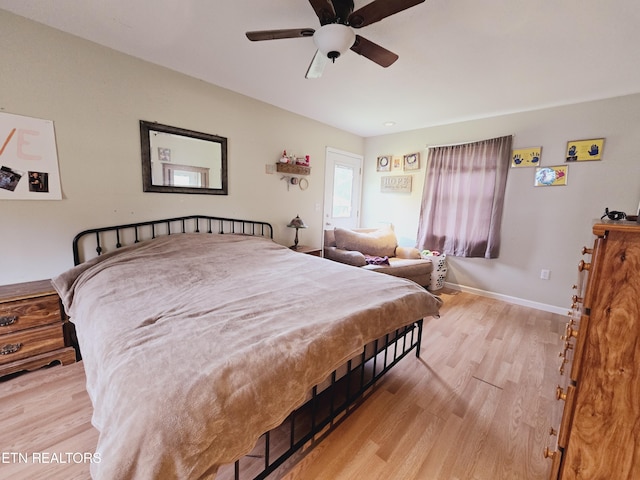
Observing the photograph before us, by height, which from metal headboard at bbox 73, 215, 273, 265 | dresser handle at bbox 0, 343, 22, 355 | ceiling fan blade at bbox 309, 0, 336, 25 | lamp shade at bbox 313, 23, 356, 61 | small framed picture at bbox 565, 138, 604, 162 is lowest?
dresser handle at bbox 0, 343, 22, 355

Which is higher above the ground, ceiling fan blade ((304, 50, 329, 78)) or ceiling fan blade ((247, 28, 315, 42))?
ceiling fan blade ((247, 28, 315, 42))

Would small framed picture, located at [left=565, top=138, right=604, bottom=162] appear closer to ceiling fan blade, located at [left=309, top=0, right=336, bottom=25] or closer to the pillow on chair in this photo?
the pillow on chair

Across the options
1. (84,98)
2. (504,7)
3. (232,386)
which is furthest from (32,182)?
(504,7)

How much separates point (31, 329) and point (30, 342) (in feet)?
0.29

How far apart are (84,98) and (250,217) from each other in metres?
1.78

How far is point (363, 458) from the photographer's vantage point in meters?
1.31

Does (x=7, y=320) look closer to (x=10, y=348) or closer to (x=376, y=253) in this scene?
(x=10, y=348)

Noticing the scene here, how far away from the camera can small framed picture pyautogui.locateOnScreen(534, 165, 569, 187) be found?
3.00m

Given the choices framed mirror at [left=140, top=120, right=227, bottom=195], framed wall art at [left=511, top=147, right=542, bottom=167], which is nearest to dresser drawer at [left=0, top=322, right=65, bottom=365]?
framed mirror at [left=140, top=120, right=227, bottom=195]

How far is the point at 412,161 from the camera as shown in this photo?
4.23 m

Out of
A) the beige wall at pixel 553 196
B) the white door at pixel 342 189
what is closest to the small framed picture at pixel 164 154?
the white door at pixel 342 189

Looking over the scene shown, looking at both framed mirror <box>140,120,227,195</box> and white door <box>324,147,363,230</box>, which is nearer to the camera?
framed mirror <box>140,120,227,195</box>

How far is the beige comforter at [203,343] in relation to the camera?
2.44 ft

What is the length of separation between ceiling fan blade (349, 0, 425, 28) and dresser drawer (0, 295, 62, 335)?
8.79ft
